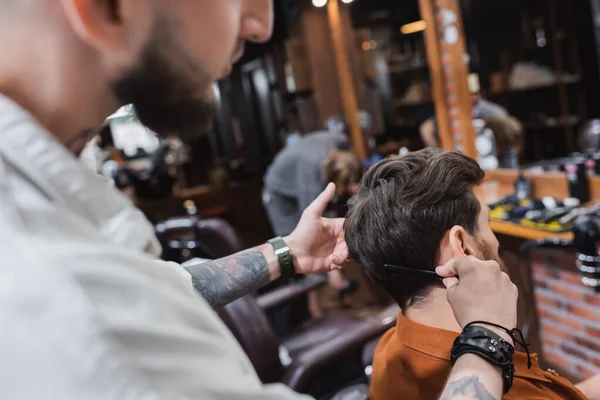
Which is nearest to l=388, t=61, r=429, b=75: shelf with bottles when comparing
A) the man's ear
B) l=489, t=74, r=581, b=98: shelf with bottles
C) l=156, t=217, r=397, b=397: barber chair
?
l=489, t=74, r=581, b=98: shelf with bottles

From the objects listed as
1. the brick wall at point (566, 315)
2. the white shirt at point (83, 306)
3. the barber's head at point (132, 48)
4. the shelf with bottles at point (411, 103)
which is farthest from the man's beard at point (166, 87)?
the shelf with bottles at point (411, 103)

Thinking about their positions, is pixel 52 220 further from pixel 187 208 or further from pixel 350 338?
pixel 187 208

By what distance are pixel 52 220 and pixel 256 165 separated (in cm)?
735

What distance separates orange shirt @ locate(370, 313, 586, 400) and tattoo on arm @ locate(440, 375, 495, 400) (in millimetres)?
309

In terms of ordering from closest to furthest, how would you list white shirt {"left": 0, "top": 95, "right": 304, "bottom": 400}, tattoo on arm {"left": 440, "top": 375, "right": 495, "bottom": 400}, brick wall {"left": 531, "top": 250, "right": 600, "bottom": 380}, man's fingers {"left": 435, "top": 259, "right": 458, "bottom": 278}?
1. white shirt {"left": 0, "top": 95, "right": 304, "bottom": 400}
2. tattoo on arm {"left": 440, "top": 375, "right": 495, "bottom": 400}
3. man's fingers {"left": 435, "top": 259, "right": 458, "bottom": 278}
4. brick wall {"left": 531, "top": 250, "right": 600, "bottom": 380}

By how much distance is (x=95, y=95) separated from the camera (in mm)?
644

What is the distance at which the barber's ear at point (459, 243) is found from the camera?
3.97 feet

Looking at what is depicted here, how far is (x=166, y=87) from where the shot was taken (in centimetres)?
65

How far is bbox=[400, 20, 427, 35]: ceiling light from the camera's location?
425 cm

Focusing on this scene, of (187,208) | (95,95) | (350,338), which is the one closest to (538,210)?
(350,338)

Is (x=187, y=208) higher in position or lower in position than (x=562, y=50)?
lower

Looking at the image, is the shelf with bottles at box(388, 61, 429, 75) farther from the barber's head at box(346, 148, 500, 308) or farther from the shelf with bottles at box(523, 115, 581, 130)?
the barber's head at box(346, 148, 500, 308)

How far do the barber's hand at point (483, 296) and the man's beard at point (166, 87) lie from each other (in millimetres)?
527

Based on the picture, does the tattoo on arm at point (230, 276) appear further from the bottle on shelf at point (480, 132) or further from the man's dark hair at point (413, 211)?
the bottle on shelf at point (480, 132)
